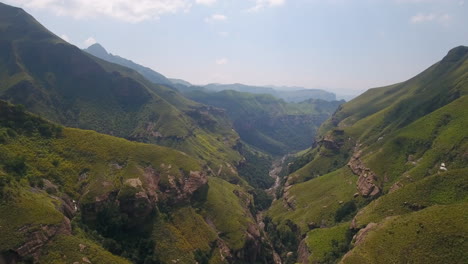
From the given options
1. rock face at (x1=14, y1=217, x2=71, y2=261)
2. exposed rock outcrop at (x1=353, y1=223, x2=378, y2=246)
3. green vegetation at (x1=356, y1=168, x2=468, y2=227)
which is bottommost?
exposed rock outcrop at (x1=353, y1=223, x2=378, y2=246)

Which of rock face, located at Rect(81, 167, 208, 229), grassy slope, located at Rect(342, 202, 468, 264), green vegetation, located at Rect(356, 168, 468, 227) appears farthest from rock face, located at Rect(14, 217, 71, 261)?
green vegetation, located at Rect(356, 168, 468, 227)

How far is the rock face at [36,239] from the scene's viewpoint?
120938 millimetres

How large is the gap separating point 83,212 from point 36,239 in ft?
131

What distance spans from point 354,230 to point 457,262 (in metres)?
60.8

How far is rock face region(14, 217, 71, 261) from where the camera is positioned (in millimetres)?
120938

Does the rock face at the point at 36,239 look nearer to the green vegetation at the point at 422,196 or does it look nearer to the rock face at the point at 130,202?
the rock face at the point at 130,202

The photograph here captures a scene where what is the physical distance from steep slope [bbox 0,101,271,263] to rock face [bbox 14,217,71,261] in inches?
12.0

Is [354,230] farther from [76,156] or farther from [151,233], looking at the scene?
[76,156]

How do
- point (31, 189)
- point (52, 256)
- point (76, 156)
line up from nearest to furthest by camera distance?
1. point (52, 256)
2. point (31, 189)
3. point (76, 156)

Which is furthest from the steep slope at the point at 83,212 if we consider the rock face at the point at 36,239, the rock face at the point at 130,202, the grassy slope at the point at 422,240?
the grassy slope at the point at 422,240

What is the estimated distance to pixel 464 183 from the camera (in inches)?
6791

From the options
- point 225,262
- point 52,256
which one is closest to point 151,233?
point 225,262

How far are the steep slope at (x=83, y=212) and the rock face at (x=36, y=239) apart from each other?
0.31 m

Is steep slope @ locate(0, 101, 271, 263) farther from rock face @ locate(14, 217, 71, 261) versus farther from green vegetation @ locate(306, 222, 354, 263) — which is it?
green vegetation @ locate(306, 222, 354, 263)
